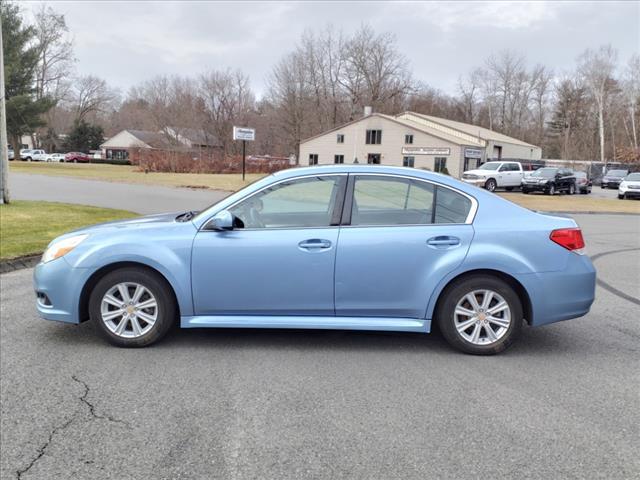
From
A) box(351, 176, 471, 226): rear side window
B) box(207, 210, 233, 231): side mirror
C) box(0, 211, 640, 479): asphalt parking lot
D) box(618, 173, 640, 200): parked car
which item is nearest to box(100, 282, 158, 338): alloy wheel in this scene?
box(0, 211, 640, 479): asphalt parking lot

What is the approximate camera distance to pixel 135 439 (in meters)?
3.09

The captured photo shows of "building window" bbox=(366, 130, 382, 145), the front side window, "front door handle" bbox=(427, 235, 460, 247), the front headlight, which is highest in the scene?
"building window" bbox=(366, 130, 382, 145)

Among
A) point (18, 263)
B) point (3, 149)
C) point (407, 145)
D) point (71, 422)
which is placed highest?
point (407, 145)

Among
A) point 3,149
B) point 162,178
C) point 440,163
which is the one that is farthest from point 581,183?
Answer: point 3,149

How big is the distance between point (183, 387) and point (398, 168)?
8.65 ft

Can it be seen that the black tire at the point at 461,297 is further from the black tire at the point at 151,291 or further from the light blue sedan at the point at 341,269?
the black tire at the point at 151,291

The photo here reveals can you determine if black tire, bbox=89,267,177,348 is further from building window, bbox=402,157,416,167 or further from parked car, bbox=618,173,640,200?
building window, bbox=402,157,416,167

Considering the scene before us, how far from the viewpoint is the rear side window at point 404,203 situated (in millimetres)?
4492

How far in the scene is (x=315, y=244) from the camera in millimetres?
4348

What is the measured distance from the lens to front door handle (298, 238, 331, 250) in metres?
4.34

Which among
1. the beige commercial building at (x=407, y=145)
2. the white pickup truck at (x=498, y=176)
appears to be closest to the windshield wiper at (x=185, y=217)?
the white pickup truck at (x=498, y=176)

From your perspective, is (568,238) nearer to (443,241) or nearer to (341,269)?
(443,241)

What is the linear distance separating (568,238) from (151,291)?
365 centimetres

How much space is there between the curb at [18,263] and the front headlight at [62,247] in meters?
3.86
